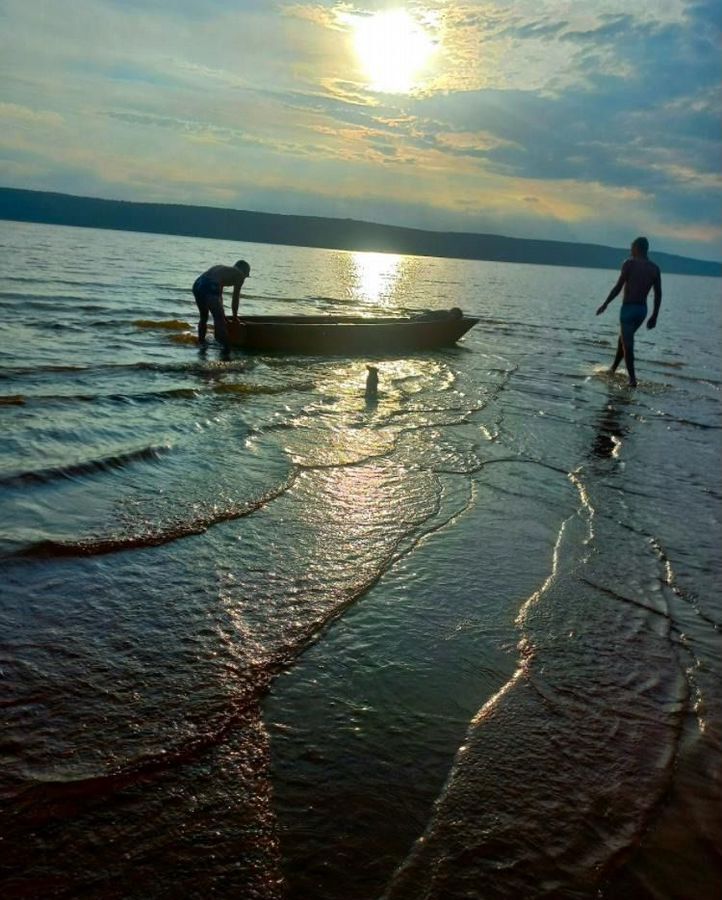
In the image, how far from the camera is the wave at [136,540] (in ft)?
17.4

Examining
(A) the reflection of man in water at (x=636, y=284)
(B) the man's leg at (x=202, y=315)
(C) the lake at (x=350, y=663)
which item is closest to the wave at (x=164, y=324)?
(B) the man's leg at (x=202, y=315)

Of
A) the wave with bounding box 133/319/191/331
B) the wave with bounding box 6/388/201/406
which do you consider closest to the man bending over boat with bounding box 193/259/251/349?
the wave with bounding box 133/319/191/331

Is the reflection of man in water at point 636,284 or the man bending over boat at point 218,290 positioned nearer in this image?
the reflection of man in water at point 636,284

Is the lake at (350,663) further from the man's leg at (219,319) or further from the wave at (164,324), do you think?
the wave at (164,324)

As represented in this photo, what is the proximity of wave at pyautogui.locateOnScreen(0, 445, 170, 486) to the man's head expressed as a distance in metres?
11.3

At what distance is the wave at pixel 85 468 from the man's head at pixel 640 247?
37.0ft

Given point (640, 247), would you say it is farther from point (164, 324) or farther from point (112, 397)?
point (164, 324)

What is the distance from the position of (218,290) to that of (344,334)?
3.74 m

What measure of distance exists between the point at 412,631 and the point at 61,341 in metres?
15.1

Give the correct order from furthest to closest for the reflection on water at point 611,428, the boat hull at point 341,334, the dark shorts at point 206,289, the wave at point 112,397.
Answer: the boat hull at point 341,334, the dark shorts at point 206,289, the wave at point 112,397, the reflection on water at point 611,428

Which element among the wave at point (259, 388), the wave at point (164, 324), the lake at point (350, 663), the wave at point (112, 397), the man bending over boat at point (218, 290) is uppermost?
the man bending over boat at point (218, 290)

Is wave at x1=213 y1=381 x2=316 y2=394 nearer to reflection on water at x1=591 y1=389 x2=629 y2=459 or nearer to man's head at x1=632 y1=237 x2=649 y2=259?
reflection on water at x1=591 y1=389 x2=629 y2=459

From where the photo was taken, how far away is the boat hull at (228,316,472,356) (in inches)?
673

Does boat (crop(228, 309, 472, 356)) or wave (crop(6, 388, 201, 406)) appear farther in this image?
boat (crop(228, 309, 472, 356))
